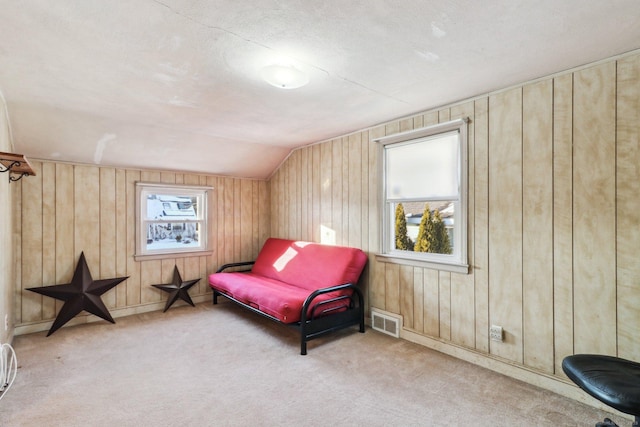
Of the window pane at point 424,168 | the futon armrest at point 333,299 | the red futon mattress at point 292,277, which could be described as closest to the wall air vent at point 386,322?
the futon armrest at point 333,299

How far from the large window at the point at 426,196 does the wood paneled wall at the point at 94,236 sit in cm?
266

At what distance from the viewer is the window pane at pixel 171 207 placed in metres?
4.30

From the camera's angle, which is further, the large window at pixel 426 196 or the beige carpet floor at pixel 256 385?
the large window at pixel 426 196

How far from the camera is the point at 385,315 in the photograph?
339 cm

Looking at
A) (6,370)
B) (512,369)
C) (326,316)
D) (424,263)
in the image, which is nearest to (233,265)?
(326,316)

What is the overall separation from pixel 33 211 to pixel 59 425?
8.47 feet

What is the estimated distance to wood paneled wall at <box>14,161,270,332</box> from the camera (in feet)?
11.3

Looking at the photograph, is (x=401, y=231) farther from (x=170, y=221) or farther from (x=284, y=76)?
(x=170, y=221)

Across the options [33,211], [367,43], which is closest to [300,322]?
[367,43]

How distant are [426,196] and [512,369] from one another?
162 centimetres

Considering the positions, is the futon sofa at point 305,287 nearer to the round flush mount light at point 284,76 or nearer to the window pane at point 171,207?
the window pane at point 171,207

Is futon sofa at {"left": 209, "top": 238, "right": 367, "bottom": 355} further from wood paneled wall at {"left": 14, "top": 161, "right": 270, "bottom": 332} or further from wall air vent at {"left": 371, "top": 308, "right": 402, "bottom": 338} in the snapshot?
wood paneled wall at {"left": 14, "top": 161, "right": 270, "bottom": 332}

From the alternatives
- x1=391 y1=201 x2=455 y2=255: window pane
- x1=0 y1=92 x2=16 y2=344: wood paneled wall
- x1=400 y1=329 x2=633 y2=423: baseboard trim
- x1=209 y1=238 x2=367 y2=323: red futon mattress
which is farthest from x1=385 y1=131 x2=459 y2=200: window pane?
x1=0 y1=92 x2=16 y2=344: wood paneled wall

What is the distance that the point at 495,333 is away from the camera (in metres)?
Result: 2.56
